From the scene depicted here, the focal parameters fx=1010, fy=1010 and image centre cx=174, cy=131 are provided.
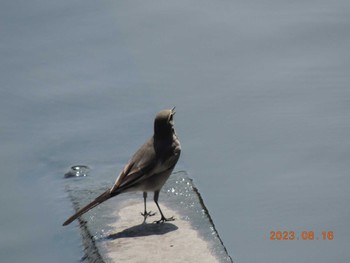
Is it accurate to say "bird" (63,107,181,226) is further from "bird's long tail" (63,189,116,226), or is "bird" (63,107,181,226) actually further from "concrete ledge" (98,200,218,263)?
"concrete ledge" (98,200,218,263)

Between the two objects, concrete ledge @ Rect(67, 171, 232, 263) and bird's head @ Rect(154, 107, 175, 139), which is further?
bird's head @ Rect(154, 107, 175, 139)

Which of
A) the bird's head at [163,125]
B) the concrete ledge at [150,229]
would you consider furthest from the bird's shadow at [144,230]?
the bird's head at [163,125]

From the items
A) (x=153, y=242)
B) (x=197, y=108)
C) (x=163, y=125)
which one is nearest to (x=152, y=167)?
(x=163, y=125)

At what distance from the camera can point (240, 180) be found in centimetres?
835

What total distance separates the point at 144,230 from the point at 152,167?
50 cm

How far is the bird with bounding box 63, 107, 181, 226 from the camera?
7625 millimetres

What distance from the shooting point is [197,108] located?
940 centimetres

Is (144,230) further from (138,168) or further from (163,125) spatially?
(163,125)

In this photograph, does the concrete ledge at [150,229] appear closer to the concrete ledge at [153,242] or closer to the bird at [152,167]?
the concrete ledge at [153,242]

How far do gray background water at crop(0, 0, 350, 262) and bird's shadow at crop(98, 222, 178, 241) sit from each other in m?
0.32

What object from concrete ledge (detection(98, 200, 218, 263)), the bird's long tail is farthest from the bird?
concrete ledge (detection(98, 200, 218, 263))

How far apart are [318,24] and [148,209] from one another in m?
3.39

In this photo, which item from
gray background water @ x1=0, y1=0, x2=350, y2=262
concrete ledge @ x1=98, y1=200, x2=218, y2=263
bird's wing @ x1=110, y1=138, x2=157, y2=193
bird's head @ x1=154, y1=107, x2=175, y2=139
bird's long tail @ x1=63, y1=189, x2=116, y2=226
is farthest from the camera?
bird's head @ x1=154, y1=107, x2=175, y2=139

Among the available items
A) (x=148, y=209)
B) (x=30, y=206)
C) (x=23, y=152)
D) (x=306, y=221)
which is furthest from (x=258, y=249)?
(x=23, y=152)
